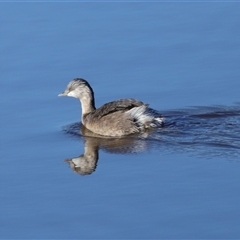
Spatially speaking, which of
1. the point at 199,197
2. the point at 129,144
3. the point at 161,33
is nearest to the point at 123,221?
the point at 199,197

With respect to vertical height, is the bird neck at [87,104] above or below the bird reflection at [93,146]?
above

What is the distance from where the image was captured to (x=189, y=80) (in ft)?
45.8

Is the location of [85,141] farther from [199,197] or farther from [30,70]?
[199,197]

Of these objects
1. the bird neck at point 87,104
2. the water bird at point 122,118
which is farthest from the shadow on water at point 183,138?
the bird neck at point 87,104

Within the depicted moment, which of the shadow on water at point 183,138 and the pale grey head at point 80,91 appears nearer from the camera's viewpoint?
the shadow on water at point 183,138

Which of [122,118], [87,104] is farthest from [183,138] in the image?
[87,104]

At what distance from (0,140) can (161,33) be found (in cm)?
412

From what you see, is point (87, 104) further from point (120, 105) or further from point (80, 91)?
point (120, 105)

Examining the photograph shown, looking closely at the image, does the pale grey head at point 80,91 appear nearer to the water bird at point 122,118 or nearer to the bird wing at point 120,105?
the water bird at point 122,118

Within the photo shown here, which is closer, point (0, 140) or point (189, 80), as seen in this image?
point (0, 140)

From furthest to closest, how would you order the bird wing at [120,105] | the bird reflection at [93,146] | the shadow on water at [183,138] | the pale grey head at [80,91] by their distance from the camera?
1. the pale grey head at [80,91]
2. the bird wing at [120,105]
3. the shadow on water at [183,138]
4. the bird reflection at [93,146]

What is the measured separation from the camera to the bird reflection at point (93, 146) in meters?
11.7

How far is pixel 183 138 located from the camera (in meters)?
12.4

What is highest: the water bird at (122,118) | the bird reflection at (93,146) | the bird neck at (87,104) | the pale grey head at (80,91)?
the pale grey head at (80,91)
